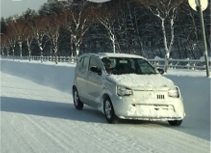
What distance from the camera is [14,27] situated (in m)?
97.9

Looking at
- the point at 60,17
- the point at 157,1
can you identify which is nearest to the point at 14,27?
the point at 60,17

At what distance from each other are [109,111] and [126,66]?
1.56 meters

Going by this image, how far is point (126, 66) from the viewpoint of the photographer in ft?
34.8

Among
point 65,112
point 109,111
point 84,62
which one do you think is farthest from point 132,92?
point 84,62

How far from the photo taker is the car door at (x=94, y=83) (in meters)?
10.4

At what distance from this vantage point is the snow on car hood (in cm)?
914

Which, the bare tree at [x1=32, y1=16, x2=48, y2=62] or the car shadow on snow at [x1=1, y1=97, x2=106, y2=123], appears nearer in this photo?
the car shadow on snow at [x1=1, y1=97, x2=106, y2=123]

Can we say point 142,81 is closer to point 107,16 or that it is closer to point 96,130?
point 96,130

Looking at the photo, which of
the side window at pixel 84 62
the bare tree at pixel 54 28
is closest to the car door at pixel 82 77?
Answer: the side window at pixel 84 62

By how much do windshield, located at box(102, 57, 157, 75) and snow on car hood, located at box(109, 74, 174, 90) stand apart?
1.83 ft

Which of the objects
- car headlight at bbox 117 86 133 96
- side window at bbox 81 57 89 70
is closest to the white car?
car headlight at bbox 117 86 133 96

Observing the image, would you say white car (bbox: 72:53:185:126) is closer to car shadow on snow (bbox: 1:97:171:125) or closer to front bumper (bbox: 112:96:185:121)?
front bumper (bbox: 112:96:185:121)

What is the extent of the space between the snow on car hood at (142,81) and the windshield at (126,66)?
0.56m

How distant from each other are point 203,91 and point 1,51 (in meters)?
144
